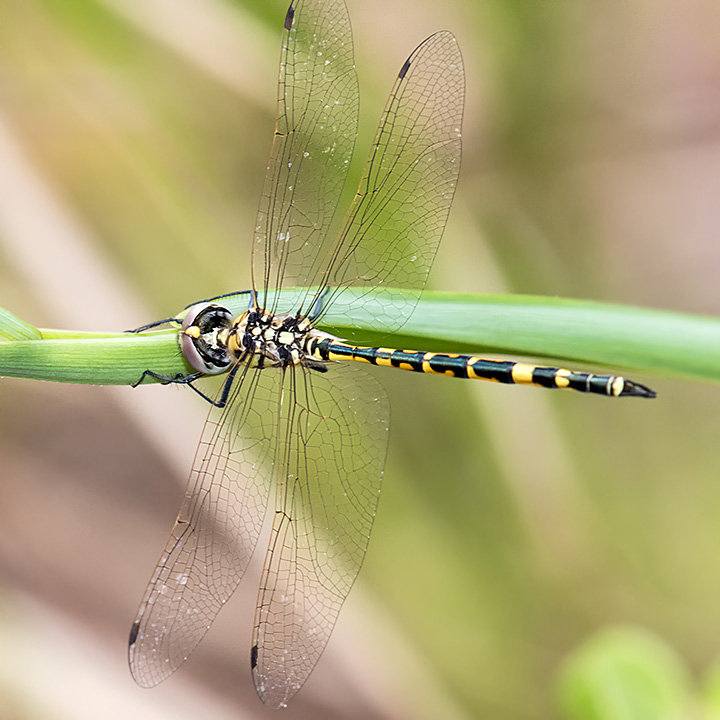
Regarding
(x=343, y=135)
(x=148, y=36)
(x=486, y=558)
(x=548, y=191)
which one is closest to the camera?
(x=343, y=135)

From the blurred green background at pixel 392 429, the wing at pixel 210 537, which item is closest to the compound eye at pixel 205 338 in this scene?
the wing at pixel 210 537

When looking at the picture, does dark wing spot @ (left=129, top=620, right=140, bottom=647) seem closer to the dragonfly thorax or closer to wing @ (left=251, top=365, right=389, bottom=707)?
wing @ (left=251, top=365, right=389, bottom=707)

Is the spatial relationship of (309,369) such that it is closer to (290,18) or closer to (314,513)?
(314,513)

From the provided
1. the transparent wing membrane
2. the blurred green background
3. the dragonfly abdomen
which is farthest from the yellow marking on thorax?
the blurred green background

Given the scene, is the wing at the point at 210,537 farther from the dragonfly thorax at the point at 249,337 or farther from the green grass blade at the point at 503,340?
the green grass blade at the point at 503,340

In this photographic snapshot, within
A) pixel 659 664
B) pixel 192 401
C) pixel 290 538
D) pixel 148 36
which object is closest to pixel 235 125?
pixel 148 36

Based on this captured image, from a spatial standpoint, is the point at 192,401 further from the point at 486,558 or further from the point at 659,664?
the point at 659,664
